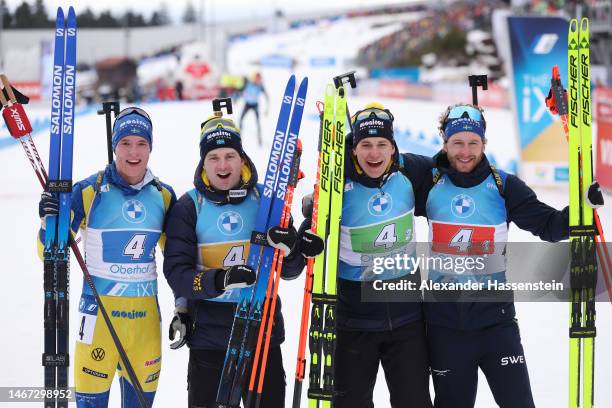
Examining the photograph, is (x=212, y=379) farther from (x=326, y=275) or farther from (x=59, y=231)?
(x=59, y=231)

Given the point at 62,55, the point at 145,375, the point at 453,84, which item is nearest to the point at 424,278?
the point at 145,375

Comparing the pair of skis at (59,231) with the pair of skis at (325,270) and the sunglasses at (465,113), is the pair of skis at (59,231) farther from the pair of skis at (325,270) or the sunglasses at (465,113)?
the sunglasses at (465,113)

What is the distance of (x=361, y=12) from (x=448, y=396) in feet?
238

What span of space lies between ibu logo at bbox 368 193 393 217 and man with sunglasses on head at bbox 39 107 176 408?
915 millimetres

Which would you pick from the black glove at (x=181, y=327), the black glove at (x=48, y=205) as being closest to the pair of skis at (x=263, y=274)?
the black glove at (x=181, y=327)

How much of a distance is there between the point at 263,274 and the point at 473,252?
90cm

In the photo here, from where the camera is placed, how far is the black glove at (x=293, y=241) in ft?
9.93

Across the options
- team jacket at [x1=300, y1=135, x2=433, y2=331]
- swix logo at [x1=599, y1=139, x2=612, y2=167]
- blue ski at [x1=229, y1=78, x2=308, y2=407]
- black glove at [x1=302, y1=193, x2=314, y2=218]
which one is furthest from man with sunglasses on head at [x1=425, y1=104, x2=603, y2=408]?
swix logo at [x1=599, y1=139, x2=612, y2=167]

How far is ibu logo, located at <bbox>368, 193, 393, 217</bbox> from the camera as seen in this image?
322 cm

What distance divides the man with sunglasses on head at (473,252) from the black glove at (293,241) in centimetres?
56

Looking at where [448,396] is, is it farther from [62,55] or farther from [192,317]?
[62,55]

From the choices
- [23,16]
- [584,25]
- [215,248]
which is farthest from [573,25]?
[23,16]

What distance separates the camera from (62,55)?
3.26m

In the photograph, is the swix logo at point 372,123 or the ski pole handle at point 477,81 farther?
the ski pole handle at point 477,81
